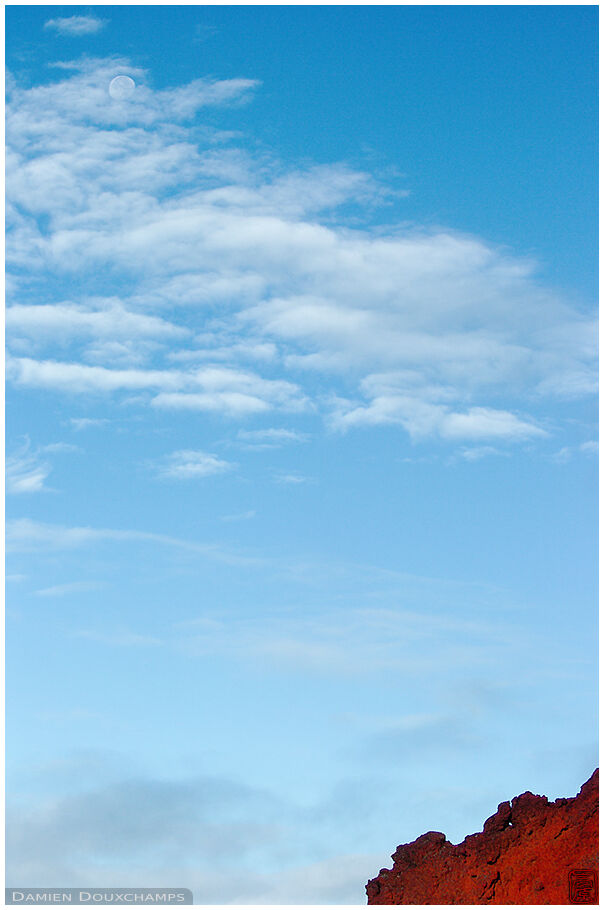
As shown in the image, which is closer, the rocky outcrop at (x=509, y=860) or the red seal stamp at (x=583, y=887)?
the red seal stamp at (x=583, y=887)

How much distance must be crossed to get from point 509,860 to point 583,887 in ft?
10.5

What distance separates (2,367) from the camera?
2598cm

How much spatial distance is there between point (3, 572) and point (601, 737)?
50.3 feet

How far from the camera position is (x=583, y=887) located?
2672cm

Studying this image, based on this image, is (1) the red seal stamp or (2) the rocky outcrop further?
(2) the rocky outcrop

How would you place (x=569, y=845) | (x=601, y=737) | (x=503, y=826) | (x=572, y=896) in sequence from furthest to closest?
(x=503, y=826), (x=569, y=845), (x=572, y=896), (x=601, y=737)

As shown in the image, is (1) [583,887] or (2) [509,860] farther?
(2) [509,860]

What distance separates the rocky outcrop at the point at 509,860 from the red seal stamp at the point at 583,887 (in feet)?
0.13

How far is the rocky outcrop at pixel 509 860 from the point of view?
27922 millimetres

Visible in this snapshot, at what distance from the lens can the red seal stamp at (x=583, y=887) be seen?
26.5 metres

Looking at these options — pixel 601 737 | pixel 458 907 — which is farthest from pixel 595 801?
pixel 601 737

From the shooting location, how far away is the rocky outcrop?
91.6 ft

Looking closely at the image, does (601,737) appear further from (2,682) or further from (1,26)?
(1,26)

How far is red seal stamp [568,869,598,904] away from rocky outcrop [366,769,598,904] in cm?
4
